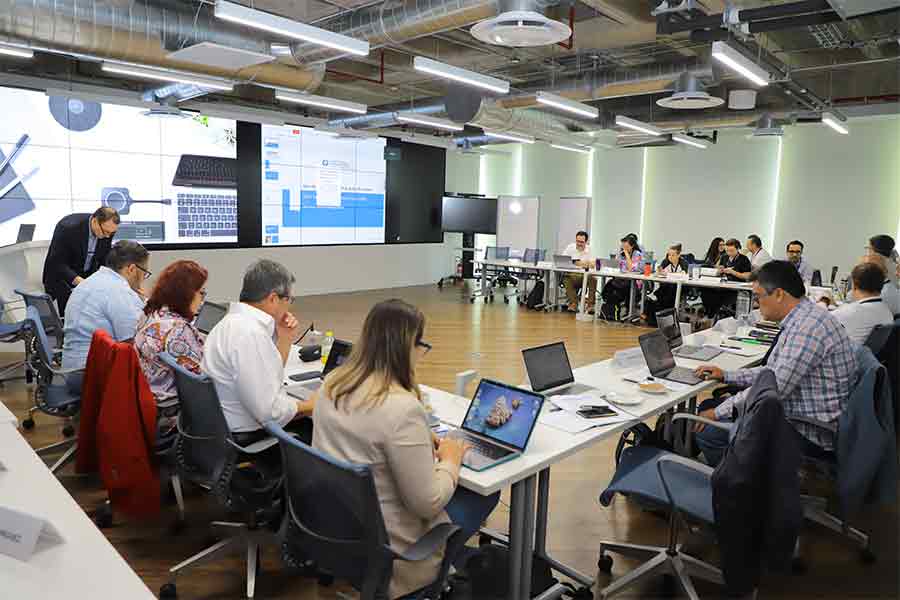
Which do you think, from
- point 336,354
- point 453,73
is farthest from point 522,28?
point 336,354

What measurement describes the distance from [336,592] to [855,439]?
223 cm

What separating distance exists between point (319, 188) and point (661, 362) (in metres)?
8.75

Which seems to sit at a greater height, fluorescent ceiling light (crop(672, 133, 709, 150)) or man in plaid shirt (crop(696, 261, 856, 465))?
fluorescent ceiling light (crop(672, 133, 709, 150))

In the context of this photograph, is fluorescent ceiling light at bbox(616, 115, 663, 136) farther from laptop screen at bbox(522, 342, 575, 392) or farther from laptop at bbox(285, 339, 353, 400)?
laptop at bbox(285, 339, 353, 400)

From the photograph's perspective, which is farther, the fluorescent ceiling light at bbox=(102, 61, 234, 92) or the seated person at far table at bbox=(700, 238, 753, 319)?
the seated person at far table at bbox=(700, 238, 753, 319)

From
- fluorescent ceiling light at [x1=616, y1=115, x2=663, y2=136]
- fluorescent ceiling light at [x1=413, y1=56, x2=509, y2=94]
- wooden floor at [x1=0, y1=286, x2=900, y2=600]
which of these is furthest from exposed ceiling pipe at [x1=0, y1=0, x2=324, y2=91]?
fluorescent ceiling light at [x1=616, y1=115, x2=663, y2=136]

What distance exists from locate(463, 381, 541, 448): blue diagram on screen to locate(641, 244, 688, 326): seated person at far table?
713 centimetres

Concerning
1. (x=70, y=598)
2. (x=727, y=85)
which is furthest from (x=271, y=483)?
(x=727, y=85)

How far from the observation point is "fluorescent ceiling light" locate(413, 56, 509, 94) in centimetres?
557

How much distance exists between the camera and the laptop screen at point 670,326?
388 cm

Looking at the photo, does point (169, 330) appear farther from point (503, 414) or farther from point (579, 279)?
point (579, 279)

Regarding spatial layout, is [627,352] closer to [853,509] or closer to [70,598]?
[853,509]

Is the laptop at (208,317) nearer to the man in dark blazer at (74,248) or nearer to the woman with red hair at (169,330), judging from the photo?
the woman with red hair at (169,330)

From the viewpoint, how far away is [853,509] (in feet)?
8.70
